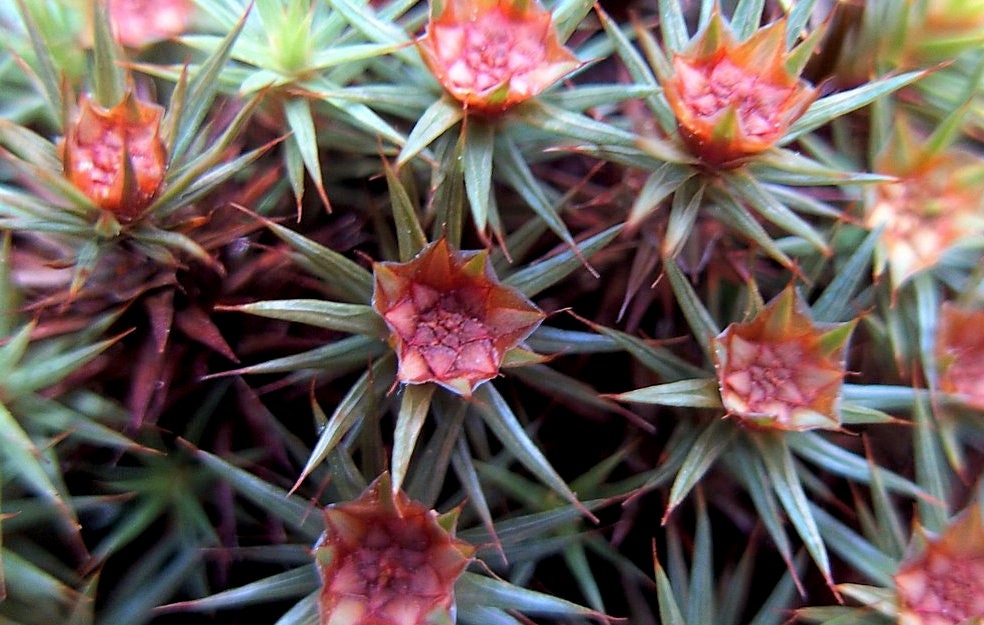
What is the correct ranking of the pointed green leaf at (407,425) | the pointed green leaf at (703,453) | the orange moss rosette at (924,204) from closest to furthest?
the pointed green leaf at (407,425)
the pointed green leaf at (703,453)
the orange moss rosette at (924,204)

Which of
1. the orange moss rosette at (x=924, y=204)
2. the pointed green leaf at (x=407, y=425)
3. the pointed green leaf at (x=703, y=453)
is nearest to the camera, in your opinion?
the pointed green leaf at (x=407, y=425)

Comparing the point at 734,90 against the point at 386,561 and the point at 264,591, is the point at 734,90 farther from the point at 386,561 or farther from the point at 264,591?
the point at 264,591

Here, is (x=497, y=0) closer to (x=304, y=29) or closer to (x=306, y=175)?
(x=304, y=29)

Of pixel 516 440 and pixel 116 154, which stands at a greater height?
pixel 116 154

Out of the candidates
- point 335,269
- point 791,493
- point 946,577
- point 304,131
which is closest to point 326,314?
point 335,269

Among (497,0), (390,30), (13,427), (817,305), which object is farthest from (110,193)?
(817,305)

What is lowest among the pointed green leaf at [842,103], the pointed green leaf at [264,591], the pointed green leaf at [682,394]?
the pointed green leaf at [264,591]

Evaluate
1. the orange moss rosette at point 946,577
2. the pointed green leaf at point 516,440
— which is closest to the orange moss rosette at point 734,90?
the pointed green leaf at point 516,440

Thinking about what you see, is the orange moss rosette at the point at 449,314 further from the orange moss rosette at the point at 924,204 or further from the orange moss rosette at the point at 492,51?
the orange moss rosette at the point at 924,204

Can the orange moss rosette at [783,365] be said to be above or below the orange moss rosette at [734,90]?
below

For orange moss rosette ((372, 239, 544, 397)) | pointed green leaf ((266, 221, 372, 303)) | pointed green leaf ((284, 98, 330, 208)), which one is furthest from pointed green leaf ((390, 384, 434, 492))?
pointed green leaf ((284, 98, 330, 208))

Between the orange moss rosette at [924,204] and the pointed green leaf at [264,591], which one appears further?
the orange moss rosette at [924,204]
